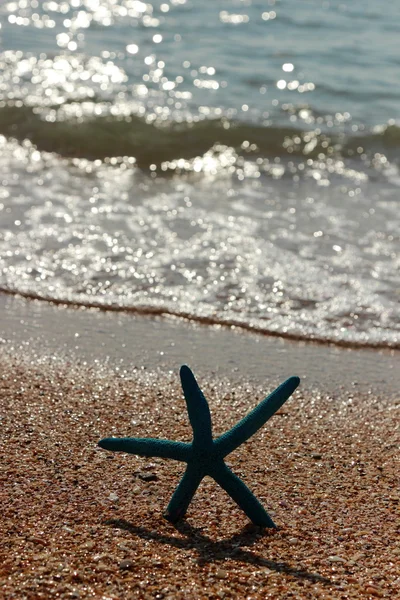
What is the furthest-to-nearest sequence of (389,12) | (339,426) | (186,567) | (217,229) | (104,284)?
(389,12) → (217,229) → (104,284) → (339,426) → (186,567)

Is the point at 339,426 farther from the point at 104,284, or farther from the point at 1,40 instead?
the point at 1,40

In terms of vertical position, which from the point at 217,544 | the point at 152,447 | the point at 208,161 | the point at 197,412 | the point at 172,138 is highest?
the point at 172,138

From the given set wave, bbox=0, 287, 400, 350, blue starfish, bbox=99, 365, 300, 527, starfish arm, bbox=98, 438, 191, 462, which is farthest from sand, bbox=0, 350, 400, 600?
wave, bbox=0, 287, 400, 350

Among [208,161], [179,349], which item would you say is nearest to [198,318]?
[179,349]

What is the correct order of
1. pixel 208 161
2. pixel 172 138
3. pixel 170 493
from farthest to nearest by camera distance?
1. pixel 172 138
2. pixel 208 161
3. pixel 170 493

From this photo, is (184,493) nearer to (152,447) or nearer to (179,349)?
(152,447)

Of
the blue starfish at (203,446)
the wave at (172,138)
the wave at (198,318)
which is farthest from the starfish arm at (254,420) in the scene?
the wave at (172,138)

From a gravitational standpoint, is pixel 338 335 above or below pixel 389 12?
below

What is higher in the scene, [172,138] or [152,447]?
[172,138]

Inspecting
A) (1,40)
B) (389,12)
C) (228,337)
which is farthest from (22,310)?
(389,12)
